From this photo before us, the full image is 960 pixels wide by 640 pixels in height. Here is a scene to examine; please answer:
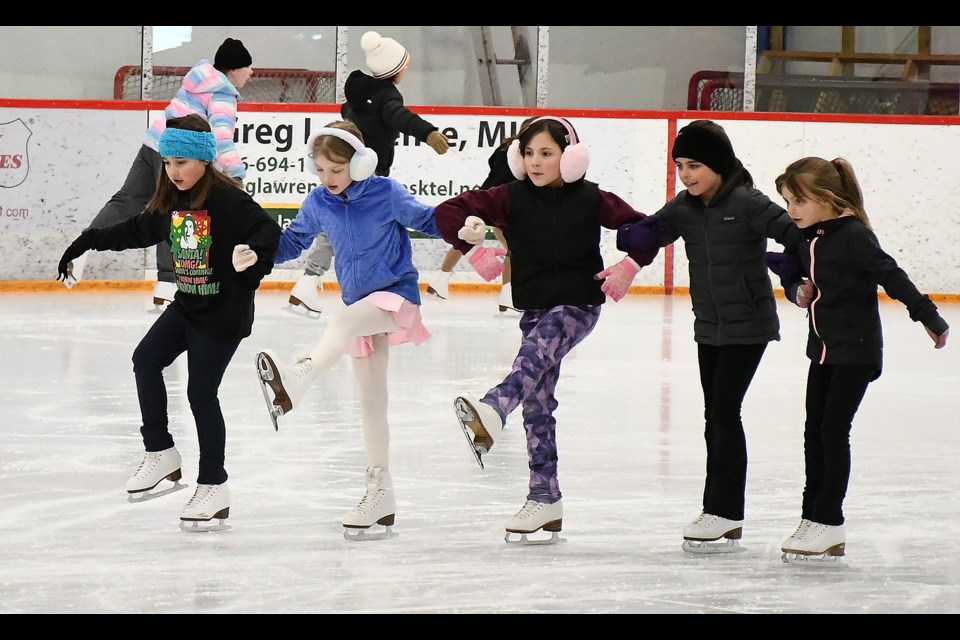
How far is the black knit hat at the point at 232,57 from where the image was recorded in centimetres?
776

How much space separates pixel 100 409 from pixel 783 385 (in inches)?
117

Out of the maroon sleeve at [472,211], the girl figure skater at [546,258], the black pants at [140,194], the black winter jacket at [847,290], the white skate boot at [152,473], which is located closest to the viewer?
the black winter jacket at [847,290]

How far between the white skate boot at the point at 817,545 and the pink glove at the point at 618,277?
719 millimetres

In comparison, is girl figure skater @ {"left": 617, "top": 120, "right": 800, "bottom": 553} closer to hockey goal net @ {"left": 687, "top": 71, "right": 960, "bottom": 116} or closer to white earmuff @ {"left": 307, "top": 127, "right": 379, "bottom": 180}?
white earmuff @ {"left": 307, "top": 127, "right": 379, "bottom": 180}

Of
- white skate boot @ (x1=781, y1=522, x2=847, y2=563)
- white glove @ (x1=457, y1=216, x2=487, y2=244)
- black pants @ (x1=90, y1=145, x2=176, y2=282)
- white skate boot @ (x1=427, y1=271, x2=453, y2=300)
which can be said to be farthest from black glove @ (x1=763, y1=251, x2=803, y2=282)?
white skate boot @ (x1=427, y1=271, x2=453, y2=300)

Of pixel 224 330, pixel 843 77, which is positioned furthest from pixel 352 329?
pixel 843 77

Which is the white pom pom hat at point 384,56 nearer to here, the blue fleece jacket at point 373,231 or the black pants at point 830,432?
the blue fleece jacket at point 373,231

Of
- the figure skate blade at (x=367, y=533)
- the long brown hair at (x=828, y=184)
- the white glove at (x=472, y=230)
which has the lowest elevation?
the figure skate blade at (x=367, y=533)

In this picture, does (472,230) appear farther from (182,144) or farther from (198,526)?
(198,526)

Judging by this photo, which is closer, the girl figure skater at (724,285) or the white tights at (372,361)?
the girl figure skater at (724,285)

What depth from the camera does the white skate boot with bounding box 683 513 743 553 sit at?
3.41 m

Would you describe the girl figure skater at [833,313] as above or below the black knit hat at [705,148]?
below

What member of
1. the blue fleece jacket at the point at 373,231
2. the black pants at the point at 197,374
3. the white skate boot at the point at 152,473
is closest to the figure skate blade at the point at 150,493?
the white skate boot at the point at 152,473
